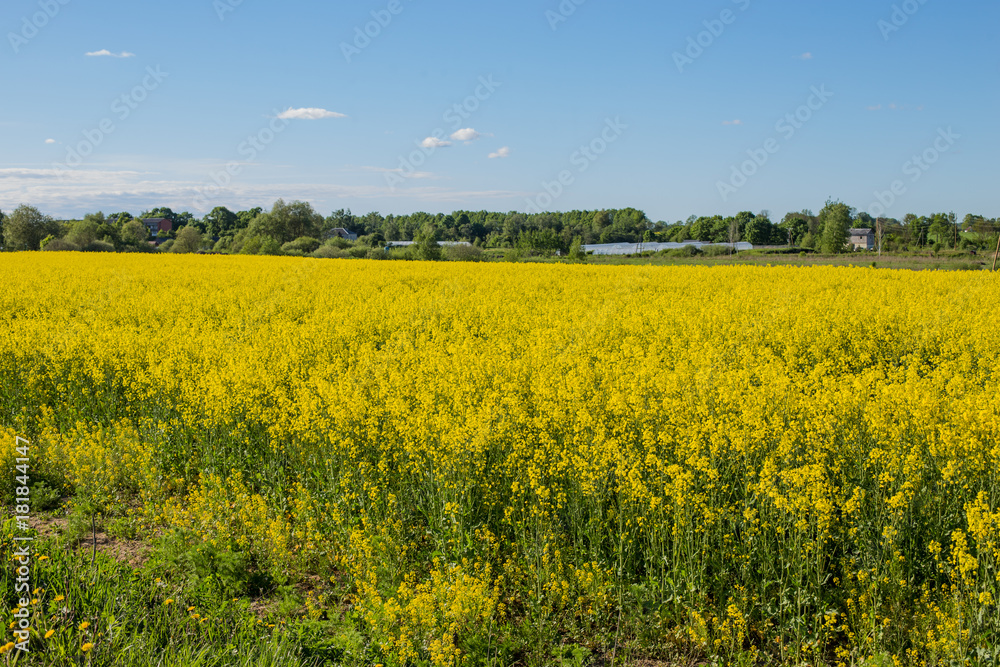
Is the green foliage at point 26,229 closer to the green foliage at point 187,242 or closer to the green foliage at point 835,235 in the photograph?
the green foliage at point 187,242

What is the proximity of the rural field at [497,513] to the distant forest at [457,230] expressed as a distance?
153 feet

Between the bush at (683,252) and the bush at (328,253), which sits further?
the bush at (683,252)

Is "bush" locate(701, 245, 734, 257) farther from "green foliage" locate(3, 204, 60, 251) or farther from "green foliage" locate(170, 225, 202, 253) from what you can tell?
"green foliage" locate(3, 204, 60, 251)

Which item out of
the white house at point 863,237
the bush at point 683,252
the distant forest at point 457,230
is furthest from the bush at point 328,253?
the white house at point 863,237

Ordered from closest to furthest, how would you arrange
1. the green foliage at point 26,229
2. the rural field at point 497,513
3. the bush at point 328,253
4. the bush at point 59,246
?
the rural field at point 497,513, the bush at point 328,253, the bush at point 59,246, the green foliage at point 26,229

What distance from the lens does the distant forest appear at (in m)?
64.0

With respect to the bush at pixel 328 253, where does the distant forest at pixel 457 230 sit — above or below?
above

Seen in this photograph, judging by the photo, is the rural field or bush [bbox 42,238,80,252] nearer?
the rural field

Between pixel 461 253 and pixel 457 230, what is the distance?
2983 inches

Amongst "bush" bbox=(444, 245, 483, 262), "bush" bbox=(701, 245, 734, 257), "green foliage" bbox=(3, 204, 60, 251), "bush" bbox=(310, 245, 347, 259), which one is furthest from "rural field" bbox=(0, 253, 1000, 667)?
"green foliage" bbox=(3, 204, 60, 251)

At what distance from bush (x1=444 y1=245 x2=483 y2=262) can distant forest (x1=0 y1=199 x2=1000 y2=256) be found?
2.00m

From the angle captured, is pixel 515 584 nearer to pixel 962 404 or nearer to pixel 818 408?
pixel 818 408

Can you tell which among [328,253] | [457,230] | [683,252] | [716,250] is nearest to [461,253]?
[328,253]

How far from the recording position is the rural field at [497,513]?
3627 millimetres
